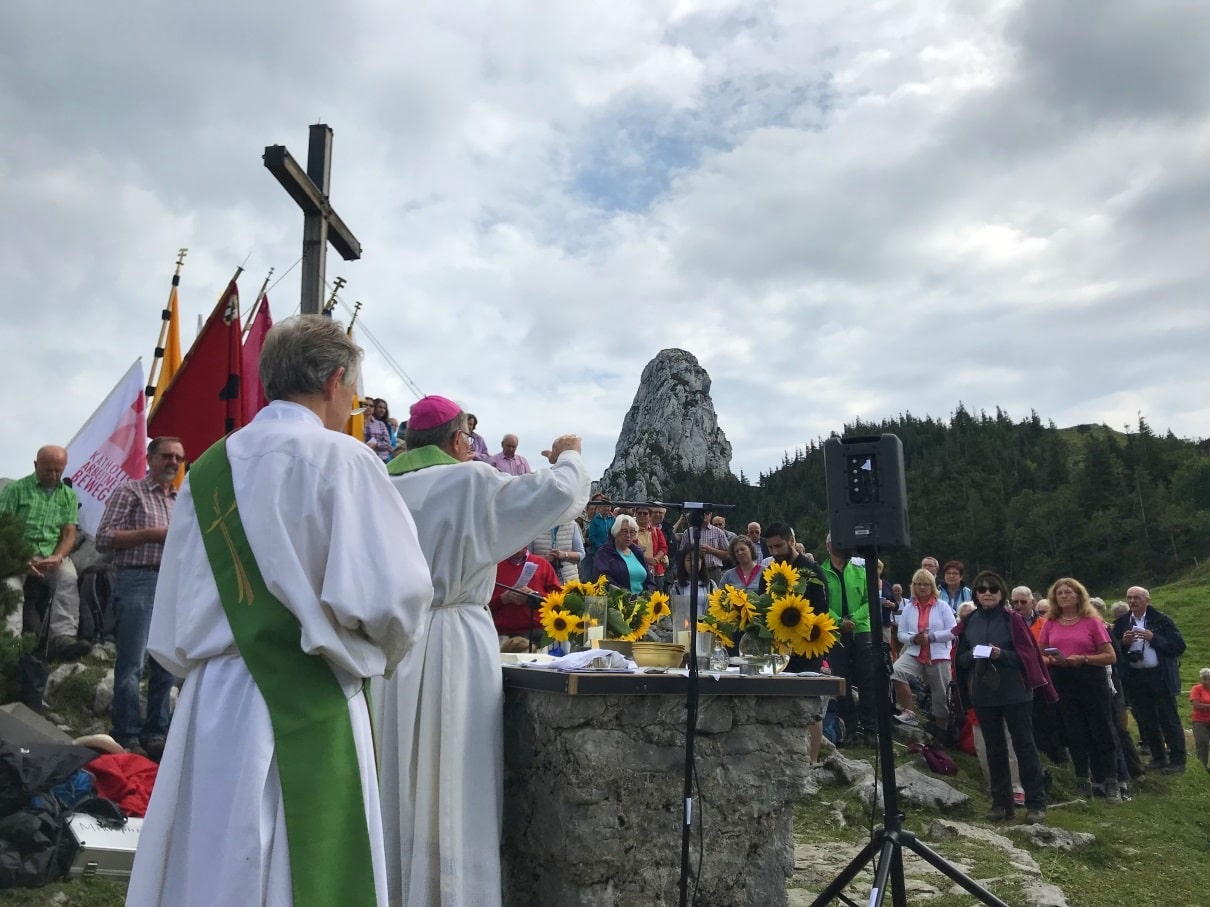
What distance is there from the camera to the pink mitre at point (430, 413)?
15.7 feet

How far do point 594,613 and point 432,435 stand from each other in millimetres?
1341

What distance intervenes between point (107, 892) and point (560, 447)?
10.0ft

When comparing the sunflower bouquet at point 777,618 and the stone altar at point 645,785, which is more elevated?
the sunflower bouquet at point 777,618

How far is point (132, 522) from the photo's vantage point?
6934 mm

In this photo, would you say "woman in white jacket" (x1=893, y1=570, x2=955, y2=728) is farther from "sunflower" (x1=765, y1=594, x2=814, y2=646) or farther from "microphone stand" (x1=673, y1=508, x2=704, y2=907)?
"microphone stand" (x1=673, y1=508, x2=704, y2=907)

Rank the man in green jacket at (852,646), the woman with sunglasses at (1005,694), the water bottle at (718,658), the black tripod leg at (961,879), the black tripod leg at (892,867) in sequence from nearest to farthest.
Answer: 1. the black tripod leg at (961,879)
2. the black tripod leg at (892,867)
3. the water bottle at (718,658)
4. the woman with sunglasses at (1005,694)
5. the man in green jacket at (852,646)

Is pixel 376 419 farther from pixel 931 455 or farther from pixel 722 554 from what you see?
pixel 931 455

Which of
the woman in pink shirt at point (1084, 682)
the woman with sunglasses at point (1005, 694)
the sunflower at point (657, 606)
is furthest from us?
the woman in pink shirt at point (1084, 682)

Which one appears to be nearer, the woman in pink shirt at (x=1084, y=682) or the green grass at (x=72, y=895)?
the green grass at (x=72, y=895)

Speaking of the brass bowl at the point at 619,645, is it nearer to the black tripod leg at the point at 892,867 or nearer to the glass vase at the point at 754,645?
the glass vase at the point at 754,645

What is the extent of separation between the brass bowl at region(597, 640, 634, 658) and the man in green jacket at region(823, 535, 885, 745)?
16.0 ft

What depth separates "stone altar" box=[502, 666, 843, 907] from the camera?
4.26 m

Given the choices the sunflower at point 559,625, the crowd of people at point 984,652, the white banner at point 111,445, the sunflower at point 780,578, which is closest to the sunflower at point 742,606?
the sunflower at point 780,578

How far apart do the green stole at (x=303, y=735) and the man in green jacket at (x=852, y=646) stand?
A: 737 cm
